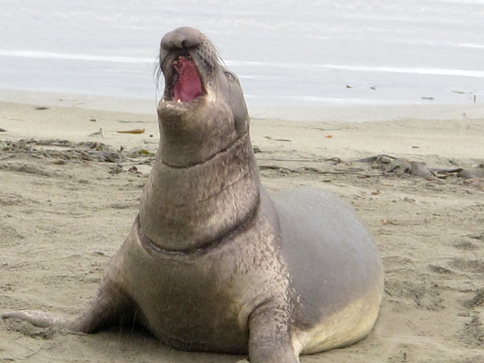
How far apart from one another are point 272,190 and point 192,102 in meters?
3.44

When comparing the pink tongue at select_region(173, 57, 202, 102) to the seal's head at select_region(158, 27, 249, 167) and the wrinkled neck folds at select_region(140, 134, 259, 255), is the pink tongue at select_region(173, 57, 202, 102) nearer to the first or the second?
the seal's head at select_region(158, 27, 249, 167)

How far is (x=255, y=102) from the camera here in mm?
11016

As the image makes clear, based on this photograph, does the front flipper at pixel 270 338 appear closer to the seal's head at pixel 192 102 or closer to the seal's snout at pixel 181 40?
the seal's head at pixel 192 102

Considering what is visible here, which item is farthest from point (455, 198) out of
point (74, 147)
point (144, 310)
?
point (144, 310)

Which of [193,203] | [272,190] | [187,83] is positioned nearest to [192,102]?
[187,83]

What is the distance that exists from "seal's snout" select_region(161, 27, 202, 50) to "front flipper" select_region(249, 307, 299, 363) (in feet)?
3.66

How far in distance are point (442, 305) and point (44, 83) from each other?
27.2 feet

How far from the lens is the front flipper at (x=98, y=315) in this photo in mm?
3721

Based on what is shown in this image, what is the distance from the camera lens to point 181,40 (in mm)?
3188

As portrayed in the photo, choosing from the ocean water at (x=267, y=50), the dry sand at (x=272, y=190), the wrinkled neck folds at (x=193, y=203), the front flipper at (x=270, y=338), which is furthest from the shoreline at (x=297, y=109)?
the front flipper at (x=270, y=338)

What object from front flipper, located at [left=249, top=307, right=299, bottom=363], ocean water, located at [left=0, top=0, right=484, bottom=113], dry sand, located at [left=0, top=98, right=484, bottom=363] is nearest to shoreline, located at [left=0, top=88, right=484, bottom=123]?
ocean water, located at [left=0, top=0, right=484, bottom=113]

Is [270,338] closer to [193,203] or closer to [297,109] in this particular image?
[193,203]

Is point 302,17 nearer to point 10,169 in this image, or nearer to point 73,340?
point 10,169

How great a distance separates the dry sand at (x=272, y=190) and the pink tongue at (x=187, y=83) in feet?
3.66
